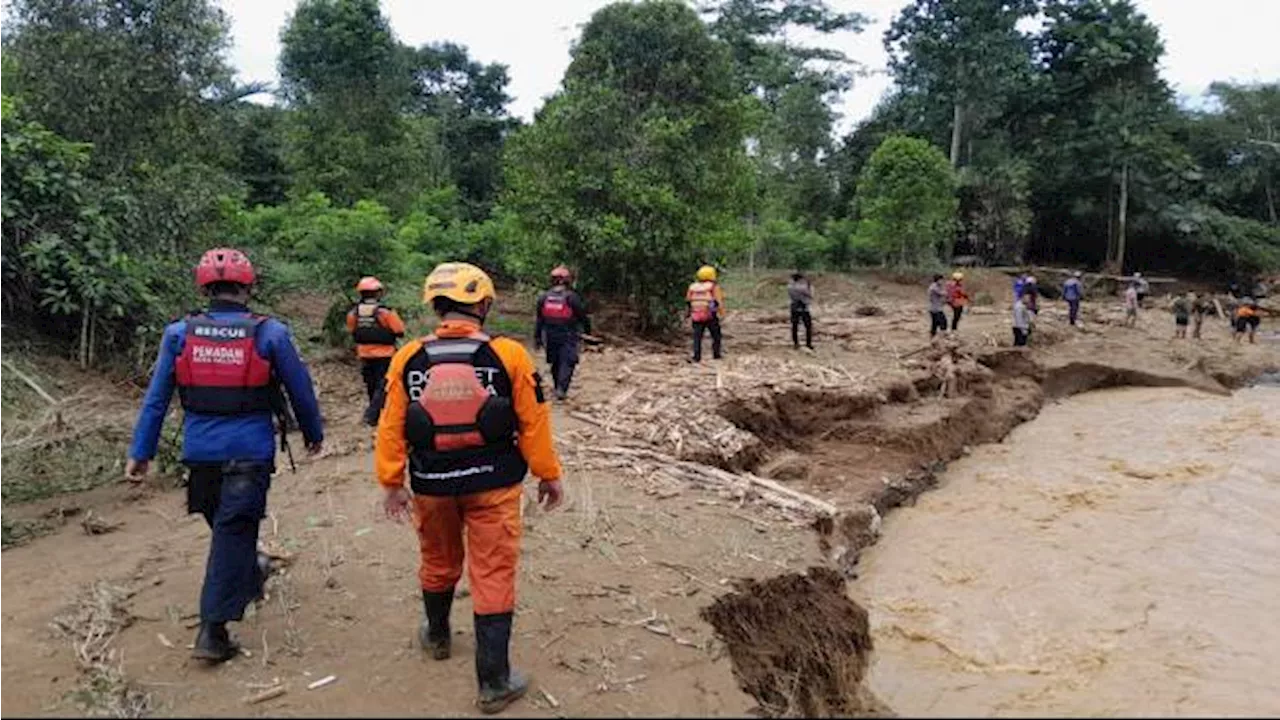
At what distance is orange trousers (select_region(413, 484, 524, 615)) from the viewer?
170 inches

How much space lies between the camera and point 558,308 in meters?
11.4

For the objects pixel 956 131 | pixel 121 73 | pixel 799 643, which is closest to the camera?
pixel 799 643

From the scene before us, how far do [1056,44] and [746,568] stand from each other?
37.6 meters

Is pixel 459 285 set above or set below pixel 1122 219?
below

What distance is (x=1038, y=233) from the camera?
131ft

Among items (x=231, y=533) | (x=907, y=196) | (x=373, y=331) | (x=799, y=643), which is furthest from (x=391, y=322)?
(x=907, y=196)

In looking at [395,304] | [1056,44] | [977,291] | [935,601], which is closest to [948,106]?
[1056,44]

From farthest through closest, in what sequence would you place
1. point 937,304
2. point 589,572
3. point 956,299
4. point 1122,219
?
point 1122,219 → point 956,299 → point 937,304 → point 589,572

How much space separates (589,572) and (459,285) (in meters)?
2.43

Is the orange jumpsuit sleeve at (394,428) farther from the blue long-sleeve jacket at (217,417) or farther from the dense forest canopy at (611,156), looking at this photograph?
the dense forest canopy at (611,156)

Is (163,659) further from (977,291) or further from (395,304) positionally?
(977,291)

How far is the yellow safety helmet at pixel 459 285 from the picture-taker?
176 inches

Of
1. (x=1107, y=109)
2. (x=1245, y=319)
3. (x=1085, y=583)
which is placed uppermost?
(x=1107, y=109)

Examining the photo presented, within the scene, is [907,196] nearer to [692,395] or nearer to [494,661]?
[692,395]
